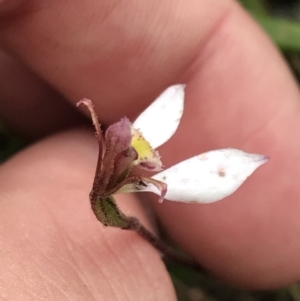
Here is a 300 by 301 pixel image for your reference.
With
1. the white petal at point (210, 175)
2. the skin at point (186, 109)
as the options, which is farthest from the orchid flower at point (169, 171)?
the skin at point (186, 109)

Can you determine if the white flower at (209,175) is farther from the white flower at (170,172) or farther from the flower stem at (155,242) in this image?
the flower stem at (155,242)

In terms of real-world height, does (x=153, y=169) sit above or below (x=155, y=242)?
above

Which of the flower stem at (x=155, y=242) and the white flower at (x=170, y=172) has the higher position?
the white flower at (x=170, y=172)

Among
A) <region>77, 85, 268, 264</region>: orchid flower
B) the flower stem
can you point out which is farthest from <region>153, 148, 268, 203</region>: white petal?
the flower stem

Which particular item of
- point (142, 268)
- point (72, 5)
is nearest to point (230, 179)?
point (142, 268)

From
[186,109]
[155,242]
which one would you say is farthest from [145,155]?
[186,109]

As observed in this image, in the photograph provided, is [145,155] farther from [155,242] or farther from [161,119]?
[155,242]

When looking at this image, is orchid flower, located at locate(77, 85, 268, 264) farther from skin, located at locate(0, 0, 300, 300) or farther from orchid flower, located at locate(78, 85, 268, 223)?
skin, located at locate(0, 0, 300, 300)
